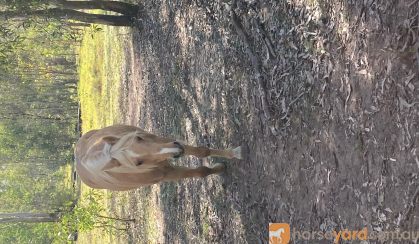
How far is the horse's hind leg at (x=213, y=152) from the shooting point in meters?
6.02

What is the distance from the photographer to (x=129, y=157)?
513 centimetres

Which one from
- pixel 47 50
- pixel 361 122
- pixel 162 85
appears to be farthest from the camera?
pixel 47 50

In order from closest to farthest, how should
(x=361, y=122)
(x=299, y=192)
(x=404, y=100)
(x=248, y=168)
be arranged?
(x=404, y=100) < (x=361, y=122) < (x=299, y=192) < (x=248, y=168)

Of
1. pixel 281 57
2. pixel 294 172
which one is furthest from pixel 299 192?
pixel 281 57

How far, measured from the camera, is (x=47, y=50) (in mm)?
16109

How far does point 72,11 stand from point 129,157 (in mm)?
5823

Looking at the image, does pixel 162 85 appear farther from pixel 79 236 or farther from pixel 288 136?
pixel 79 236

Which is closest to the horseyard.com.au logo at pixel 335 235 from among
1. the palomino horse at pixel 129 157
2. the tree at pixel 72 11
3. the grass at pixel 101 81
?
the palomino horse at pixel 129 157

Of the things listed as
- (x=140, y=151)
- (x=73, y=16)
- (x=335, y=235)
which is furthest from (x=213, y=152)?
(x=73, y=16)

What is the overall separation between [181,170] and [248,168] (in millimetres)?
981

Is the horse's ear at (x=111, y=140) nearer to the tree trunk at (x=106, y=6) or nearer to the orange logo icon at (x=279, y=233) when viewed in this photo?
the orange logo icon at (x=279, y=233)

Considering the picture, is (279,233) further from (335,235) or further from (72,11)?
(72,11)

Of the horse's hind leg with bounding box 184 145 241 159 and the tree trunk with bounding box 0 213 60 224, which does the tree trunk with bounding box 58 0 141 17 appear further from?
the tree trunk with bounding box 0 213 60 224

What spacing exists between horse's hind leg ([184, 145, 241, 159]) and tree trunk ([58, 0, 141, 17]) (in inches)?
200
